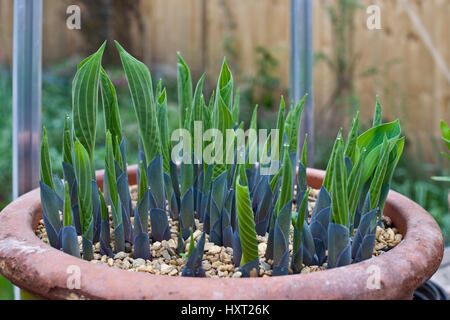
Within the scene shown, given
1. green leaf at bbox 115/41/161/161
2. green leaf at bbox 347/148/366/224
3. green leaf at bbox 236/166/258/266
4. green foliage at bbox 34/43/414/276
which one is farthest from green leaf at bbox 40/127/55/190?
green leaf at bbox 347/148/366/224

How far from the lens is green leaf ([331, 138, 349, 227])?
0.44 metres

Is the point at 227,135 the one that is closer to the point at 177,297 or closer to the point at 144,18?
the point at 177,297

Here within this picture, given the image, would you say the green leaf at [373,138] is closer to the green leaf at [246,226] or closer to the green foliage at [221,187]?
the green foliage at [221,187]

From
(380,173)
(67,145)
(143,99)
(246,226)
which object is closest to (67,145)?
(67,145)

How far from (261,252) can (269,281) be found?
0.53ft

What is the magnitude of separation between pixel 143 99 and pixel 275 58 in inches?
72.4

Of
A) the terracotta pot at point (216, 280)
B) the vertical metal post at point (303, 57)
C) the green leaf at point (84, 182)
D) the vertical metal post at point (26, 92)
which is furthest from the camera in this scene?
the vertical metal post at point (303, 57)

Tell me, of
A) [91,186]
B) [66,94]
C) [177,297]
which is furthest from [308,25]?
[66,94]

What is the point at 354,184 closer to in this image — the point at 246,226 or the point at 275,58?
the point at 246,226

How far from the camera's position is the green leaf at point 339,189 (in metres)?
0.44

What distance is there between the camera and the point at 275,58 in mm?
2283

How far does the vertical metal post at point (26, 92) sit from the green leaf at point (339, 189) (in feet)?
1.77

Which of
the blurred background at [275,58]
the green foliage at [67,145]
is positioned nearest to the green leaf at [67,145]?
the green foliage at [67,145]

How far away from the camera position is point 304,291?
39 cm
